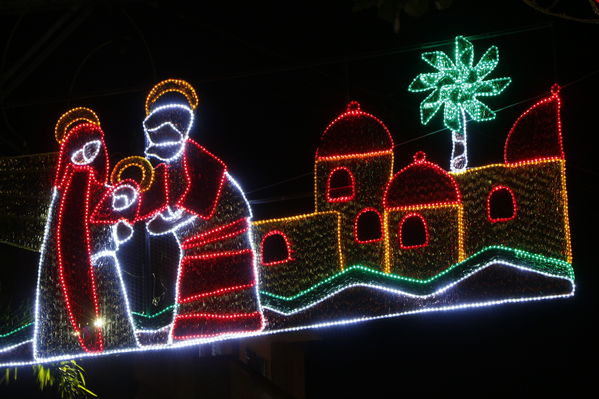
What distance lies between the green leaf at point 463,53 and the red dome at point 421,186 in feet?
2.21

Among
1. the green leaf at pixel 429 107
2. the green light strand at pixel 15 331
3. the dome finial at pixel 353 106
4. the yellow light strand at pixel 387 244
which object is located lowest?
the green light strand at pixel 15 331

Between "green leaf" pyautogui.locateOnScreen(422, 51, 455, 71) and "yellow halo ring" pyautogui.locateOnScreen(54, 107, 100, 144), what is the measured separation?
8.04 ft

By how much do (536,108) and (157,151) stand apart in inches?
102

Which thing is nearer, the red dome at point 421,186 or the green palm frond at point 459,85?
the red dome at point 421,186

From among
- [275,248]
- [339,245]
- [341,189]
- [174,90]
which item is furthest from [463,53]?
[275,248]

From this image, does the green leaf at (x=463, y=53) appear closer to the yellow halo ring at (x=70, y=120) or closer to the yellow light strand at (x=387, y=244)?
the yellow light strand at (x=387, y=244)

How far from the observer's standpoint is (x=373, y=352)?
1190cm

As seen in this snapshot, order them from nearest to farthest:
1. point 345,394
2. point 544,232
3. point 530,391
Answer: point 544,232 < point 530,391 < point 345,394

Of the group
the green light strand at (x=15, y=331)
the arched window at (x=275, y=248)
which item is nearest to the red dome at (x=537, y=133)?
the arched window at (x=275, y=248)

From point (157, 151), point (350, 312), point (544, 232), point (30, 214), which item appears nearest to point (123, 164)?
point (157, 151)

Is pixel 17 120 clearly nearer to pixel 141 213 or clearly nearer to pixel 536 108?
pixel 141 213

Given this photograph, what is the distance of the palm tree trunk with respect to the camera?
6777mm

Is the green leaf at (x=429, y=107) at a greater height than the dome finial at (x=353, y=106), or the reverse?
the dome finial at (x=353, y=106)

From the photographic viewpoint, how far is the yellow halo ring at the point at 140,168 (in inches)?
283
